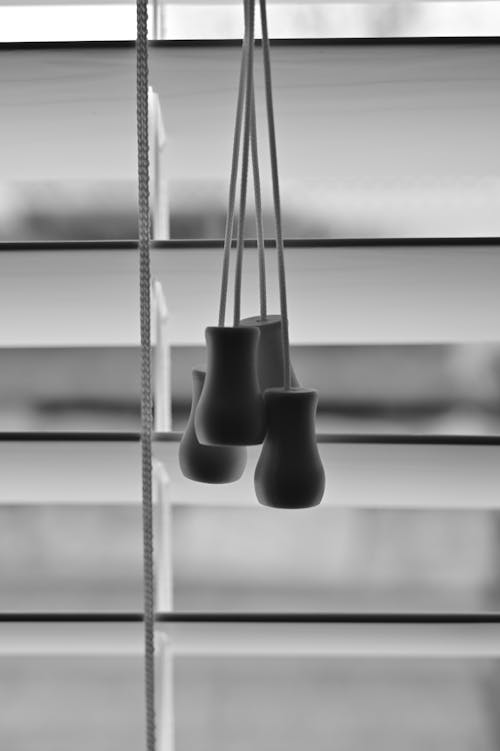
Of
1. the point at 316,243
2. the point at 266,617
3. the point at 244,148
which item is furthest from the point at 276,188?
the point at 266,617

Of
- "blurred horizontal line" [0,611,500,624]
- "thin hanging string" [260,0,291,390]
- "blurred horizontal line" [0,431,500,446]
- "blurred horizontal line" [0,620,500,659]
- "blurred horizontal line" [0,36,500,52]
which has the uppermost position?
"blurred horizontal line" [0,36,500,52]

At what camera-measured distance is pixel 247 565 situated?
3.25ft

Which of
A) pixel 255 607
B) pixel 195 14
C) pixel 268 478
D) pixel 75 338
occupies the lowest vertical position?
pixel 255 607

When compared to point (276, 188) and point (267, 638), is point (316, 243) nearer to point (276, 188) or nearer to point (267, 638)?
point (276, 188)

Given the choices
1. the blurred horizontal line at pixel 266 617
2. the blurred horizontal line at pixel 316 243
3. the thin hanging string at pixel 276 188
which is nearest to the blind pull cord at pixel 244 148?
the thin hanging string at pixel 276 188

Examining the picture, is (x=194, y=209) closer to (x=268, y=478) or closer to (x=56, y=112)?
(x=56, y=112)

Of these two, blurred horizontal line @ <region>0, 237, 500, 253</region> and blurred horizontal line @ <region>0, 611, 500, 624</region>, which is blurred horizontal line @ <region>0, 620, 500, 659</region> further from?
blurred horizontal line @ <region>0, 237, 500, 253</region>

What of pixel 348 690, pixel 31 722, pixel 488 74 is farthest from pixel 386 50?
pixel 31 722

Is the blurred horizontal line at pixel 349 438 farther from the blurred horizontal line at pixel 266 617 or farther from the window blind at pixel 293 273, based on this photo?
the blurred horizontal line at pixel 266 617

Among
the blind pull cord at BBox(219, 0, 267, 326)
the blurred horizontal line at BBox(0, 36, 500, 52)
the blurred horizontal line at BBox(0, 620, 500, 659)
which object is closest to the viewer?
the blind pull cord at BBox(219, 0, 267, 326)

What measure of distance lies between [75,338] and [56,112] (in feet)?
0.75

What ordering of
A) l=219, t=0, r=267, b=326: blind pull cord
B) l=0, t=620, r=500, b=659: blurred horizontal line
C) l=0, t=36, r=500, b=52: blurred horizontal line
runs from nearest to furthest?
l=219, t=0, r=267, b=326: blind pull cord → l=0, t=36, r=500, b=52: blurred horizontal line → l=0, t=620, r=500, b=659: blurred horizontal line

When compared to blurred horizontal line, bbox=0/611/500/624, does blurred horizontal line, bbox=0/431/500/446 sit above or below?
above

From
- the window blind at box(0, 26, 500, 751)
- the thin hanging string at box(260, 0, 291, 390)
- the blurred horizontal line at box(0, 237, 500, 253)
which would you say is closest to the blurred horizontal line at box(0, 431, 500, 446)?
the window blind at box(0, 26, 500, 751)
